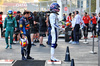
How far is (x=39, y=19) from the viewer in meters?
12.4

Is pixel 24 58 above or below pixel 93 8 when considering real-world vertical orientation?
below

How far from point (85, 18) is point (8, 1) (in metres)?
89.0

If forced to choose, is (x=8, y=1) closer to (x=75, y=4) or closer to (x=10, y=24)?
(x=75, y=4)

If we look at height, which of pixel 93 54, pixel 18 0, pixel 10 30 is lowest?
pixel 93 54

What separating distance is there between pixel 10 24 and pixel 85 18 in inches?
273

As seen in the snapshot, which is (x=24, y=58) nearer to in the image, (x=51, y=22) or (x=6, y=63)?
(x=6, y=63)

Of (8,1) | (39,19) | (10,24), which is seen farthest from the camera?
(8,1)

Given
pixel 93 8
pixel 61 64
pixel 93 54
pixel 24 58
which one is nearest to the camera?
pixel 61 64

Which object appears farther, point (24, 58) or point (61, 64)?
point (24, 58)

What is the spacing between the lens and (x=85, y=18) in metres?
16.3

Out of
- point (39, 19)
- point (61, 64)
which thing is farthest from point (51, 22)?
point (39, 19)

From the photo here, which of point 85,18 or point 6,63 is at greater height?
point 85,18

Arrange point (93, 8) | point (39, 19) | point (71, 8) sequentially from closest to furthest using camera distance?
1. point (39, 19)
2. point (71, 8)
3. point (93, 8)

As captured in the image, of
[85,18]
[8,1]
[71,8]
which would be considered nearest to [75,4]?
[71,8]
